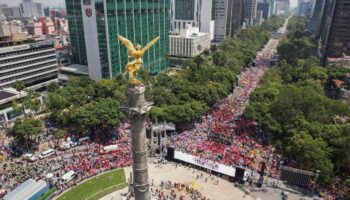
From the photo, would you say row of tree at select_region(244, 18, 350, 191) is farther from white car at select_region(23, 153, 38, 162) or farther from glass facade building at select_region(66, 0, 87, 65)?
glass facade building at select_region(66, 0, 87, 65)

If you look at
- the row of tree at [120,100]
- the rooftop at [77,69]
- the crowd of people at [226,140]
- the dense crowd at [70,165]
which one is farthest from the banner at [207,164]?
the rooftop at [77,69]

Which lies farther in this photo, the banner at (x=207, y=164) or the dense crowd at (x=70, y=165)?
the banner at (x=207, y=164)

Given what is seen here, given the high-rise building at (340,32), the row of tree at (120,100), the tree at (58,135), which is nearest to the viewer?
the tree at (58,135)

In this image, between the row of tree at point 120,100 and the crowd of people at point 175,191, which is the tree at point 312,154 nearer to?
the crowd of people at point 175,191

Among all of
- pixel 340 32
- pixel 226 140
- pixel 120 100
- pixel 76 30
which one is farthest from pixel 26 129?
pixel 340 32

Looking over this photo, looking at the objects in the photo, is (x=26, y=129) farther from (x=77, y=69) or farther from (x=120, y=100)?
(x=77, y=69)

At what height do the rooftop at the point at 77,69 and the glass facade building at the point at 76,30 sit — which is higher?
the glass facade building at the point at 76,30

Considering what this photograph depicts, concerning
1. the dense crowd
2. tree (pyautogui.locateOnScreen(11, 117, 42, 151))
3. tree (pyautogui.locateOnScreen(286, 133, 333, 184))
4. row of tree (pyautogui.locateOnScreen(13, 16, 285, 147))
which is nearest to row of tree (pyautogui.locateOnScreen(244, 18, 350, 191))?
tree (pyautogui.locateOnScreen(286, 133, 333, 184))
